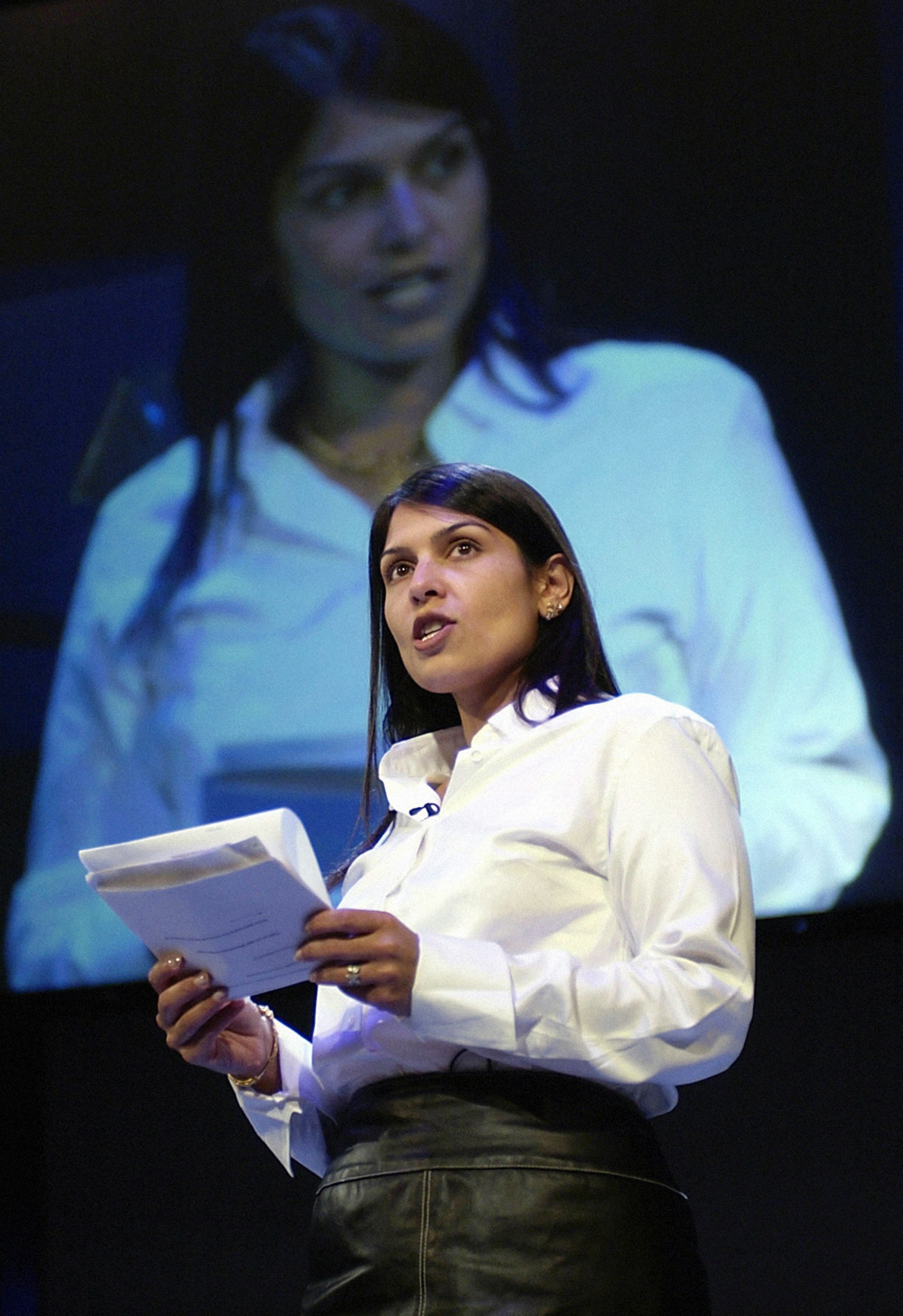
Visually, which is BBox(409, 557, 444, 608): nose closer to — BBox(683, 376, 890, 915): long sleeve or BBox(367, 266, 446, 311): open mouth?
BBox(683, 376, 890, 915): long sleeve

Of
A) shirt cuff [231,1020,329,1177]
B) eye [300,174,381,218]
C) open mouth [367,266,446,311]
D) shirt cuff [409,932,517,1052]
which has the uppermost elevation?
eye [300,174,381,218]

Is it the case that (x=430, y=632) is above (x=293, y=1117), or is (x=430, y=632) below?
above

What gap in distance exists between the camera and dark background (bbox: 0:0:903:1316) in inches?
107

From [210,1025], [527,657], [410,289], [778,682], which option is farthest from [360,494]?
[210,1025]

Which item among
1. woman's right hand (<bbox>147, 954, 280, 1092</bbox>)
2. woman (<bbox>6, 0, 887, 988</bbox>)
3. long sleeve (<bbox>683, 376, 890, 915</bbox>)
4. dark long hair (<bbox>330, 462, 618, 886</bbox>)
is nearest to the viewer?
woman's right hand (<bbox>147, 954, 280, 1092</bbox>)

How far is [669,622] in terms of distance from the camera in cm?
279

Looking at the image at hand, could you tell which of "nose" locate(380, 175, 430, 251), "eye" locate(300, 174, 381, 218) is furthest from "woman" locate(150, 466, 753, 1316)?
"eye" locate(300, 174, 381, 218)

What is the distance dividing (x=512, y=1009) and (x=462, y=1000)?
42mm

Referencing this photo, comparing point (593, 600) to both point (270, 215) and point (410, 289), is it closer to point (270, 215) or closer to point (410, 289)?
point (410, 289)

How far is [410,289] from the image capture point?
3.20m

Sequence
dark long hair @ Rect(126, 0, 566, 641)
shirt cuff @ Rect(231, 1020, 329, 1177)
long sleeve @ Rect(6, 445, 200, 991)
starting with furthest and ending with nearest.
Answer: dark long hair @ Rect(126, 0, 566, 641) < long sleeve @ Rect(6, 445, 200, 991) < shirt cuff @ Rect(231, 1020, 329, 1177)

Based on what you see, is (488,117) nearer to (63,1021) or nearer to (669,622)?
(669,622)

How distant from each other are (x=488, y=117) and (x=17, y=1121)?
8.22 ft

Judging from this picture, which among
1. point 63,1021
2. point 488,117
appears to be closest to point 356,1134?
point 63,1021
